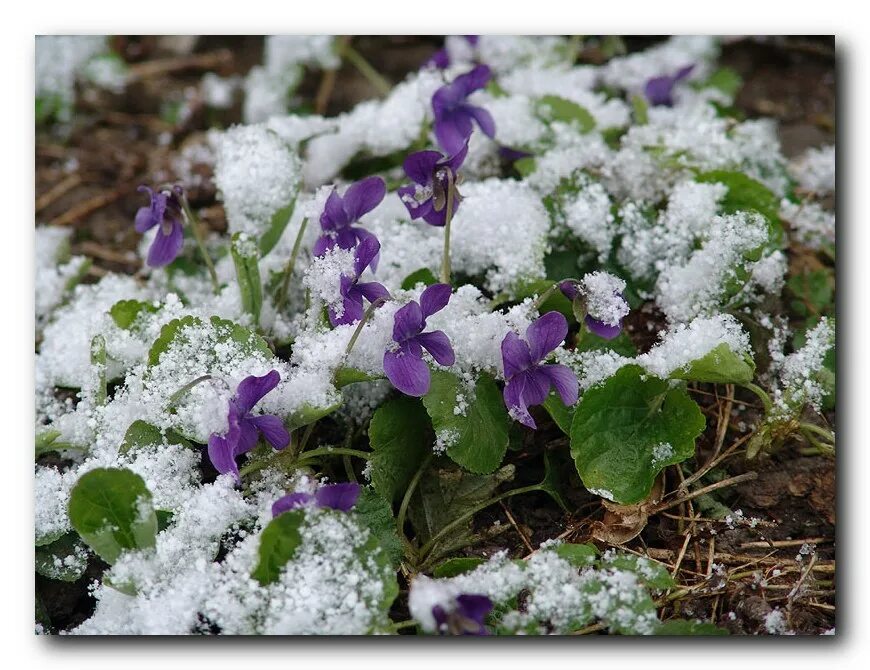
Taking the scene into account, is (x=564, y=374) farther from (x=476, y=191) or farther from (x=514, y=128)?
(x=514, y=128)

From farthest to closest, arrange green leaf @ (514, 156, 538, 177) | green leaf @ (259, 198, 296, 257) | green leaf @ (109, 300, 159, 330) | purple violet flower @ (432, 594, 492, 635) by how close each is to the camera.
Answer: green leaf @ (514, 156, 538, 177)
green leaf @ (259, 198, 296, 257)
green leaf @ (109, 300, 159, 330)
purple violet flower @ (432, 594, 492, 635)

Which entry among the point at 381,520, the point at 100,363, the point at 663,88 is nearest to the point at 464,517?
the point at 381,520

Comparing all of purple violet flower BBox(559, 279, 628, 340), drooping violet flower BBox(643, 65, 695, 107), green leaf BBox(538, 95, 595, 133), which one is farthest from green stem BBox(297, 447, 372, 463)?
drooping violet flower BBox(643, 65, 695, 107)

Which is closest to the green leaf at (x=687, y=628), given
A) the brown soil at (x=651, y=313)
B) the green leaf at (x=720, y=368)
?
the brown soil at (x=651, y=313)

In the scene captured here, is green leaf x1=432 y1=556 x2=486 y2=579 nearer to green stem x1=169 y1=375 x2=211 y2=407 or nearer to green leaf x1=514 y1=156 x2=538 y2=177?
green stem x1=169 y1=375 x2=211 y2=407
